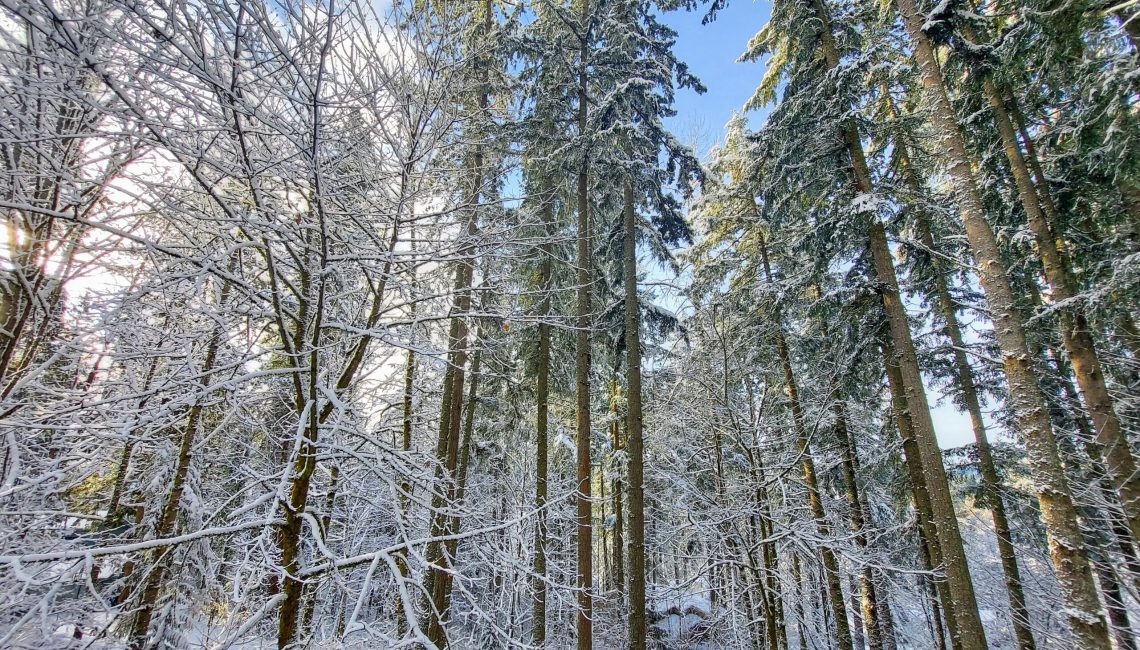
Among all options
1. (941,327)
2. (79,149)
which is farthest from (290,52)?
(941,327)

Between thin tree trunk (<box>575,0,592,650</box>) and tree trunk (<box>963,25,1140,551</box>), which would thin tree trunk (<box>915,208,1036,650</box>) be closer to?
tree trunk (<box>963,25,1140,551</box>)

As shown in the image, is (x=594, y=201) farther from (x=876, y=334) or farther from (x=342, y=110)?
(x=342, y=110)

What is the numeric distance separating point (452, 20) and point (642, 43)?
21.7 ft

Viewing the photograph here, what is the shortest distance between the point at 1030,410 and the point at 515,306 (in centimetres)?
646

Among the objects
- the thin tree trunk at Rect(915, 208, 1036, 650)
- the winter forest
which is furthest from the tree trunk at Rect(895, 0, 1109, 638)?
the thin tree trunk at Rect(915, 208, 1036, 650)

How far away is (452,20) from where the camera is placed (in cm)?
422

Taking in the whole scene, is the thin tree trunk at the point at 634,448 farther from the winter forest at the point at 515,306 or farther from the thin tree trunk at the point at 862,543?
the thin tree trunk at the point at 862,543

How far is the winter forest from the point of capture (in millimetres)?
2730

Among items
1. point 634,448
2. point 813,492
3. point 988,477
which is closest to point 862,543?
point 988,477

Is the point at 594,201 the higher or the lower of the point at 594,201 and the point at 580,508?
the higher

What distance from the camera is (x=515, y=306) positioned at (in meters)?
4.77

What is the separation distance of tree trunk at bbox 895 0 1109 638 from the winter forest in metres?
0.05

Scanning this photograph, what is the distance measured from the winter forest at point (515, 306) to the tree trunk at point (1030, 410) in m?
0.05

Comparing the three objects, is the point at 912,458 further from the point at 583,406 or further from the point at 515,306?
the point at 515,306
